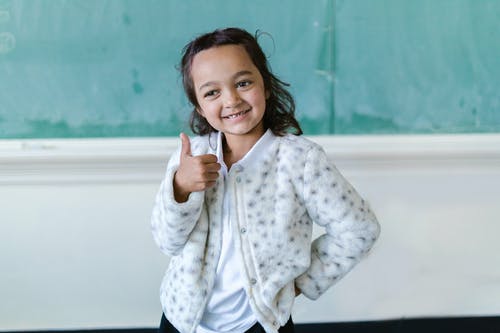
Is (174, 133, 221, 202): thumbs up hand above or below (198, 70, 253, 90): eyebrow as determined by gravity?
below

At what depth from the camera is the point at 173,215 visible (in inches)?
34.2

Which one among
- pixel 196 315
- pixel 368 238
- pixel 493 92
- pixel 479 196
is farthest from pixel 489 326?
pixel 196 315

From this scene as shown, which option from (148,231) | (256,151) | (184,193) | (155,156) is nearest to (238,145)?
(256,151)

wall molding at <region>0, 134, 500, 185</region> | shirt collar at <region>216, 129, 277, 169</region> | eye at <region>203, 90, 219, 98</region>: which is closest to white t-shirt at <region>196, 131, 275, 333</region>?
shirt collar at <region>216, 129, 277, 169</region>

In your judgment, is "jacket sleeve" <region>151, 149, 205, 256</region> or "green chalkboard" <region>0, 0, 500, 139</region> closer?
"jacket sleeve" <region>151, 149, 205, 256</region>

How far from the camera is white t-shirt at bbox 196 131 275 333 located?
93 cm

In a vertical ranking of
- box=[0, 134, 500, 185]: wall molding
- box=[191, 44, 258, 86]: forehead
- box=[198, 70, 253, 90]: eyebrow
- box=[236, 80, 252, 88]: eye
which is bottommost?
box=[0, 134, 500, 185]: wall molding

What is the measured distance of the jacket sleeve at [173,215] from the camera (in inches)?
34.1

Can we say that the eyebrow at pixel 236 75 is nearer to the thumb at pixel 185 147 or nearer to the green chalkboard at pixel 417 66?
the thumb at pixel 185 147

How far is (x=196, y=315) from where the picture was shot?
3.08ft

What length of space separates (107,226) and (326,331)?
0.72m

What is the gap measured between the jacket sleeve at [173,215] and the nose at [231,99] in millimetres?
136

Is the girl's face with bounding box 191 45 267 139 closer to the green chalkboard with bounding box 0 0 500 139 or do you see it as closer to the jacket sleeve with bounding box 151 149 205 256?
the jacket sleeve with bounding box 151 149 205 256

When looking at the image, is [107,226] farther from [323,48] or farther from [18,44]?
[323,48]
